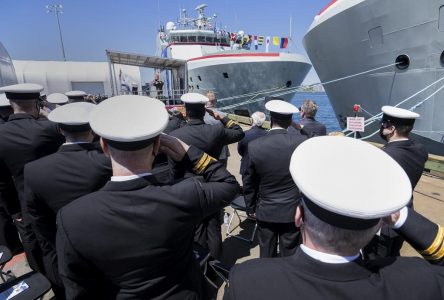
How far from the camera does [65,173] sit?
1.89 metres

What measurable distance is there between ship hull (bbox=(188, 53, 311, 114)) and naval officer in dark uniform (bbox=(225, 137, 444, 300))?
48.9 ft

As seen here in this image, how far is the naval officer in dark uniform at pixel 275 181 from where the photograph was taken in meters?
2.63

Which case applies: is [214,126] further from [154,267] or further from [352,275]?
[352,275]

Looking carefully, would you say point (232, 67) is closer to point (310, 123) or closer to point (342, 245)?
point (310, 123)

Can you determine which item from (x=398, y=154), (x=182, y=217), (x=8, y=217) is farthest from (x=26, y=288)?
(x=398, y=154)

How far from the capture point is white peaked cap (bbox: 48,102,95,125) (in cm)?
197

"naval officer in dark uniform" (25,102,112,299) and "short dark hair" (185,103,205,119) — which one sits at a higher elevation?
"short dark hair" (185,103,205,119)

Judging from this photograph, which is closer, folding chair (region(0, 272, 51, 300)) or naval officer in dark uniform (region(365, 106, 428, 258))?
folding chair (region(0, 272, 51, 300))

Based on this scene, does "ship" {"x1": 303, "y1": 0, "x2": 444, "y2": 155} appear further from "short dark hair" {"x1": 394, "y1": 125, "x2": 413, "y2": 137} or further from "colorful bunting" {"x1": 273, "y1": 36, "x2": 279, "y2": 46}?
"colorful bunting" {"x1": 273, "y1": 36, "x2": 279, "y2": 46}

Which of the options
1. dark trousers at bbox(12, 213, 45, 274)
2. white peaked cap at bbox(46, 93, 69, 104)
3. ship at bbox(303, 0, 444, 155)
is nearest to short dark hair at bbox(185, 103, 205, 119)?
dark trousers at bbox(12, 213, 45, 274)

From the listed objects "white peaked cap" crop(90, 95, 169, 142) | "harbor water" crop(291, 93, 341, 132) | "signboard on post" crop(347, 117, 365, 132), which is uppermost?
"white peaked cap" crop(90, 95, 169, 142)

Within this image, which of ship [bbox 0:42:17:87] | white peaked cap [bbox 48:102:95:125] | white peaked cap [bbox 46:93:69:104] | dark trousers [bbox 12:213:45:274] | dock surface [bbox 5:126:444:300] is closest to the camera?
white peaked cap [bbox 48:102:95:125]

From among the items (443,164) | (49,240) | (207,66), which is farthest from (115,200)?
(207,66)

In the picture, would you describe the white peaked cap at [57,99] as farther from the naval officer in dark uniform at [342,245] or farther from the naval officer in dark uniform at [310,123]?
the naval officer in dark uniform at [342,245]
